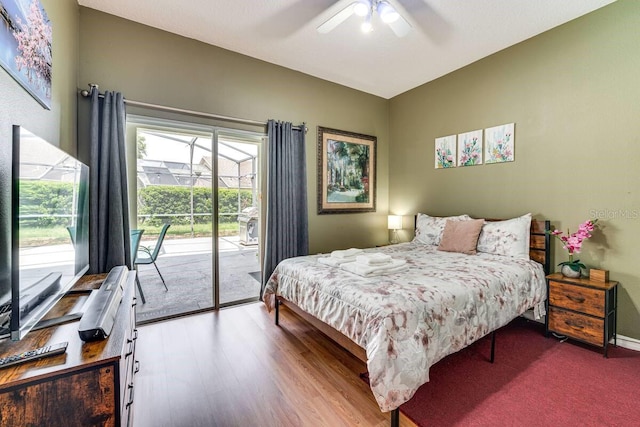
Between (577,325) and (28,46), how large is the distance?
→ 13.7 ft

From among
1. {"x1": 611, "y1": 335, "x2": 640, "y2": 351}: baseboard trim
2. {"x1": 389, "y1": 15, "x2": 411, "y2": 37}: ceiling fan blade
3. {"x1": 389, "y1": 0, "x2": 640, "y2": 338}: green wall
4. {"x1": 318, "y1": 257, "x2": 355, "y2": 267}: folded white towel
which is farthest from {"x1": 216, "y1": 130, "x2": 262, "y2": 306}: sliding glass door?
{"x1": 611, "y1": 335, "x2": 640, "y2": 351}: baseboard trim

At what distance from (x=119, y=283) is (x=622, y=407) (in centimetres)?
316

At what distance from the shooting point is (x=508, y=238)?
111 inches

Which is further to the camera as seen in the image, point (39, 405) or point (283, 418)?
point (283, 418)

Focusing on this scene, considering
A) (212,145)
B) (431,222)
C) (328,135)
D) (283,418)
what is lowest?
(283,418)

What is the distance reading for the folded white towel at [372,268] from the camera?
212 centimetres

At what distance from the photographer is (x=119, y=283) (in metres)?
1.73

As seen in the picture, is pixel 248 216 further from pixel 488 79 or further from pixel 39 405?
pixel 488 79

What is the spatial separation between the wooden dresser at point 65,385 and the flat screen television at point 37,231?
126 millimetres

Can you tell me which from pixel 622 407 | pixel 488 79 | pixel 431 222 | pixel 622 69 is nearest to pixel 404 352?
pixel 622 407

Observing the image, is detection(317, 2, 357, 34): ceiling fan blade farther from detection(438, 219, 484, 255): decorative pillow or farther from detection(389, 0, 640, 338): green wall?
detection(438, 219, 484, 255): decorative pillow

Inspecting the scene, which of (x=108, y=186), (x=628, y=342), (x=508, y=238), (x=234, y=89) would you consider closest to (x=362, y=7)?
(x=234, y=89)

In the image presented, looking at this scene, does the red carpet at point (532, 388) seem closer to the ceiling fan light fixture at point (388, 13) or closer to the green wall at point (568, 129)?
the green wall at point (568, 129)

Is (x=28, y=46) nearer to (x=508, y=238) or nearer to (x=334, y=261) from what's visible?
(x=334, y=261)
